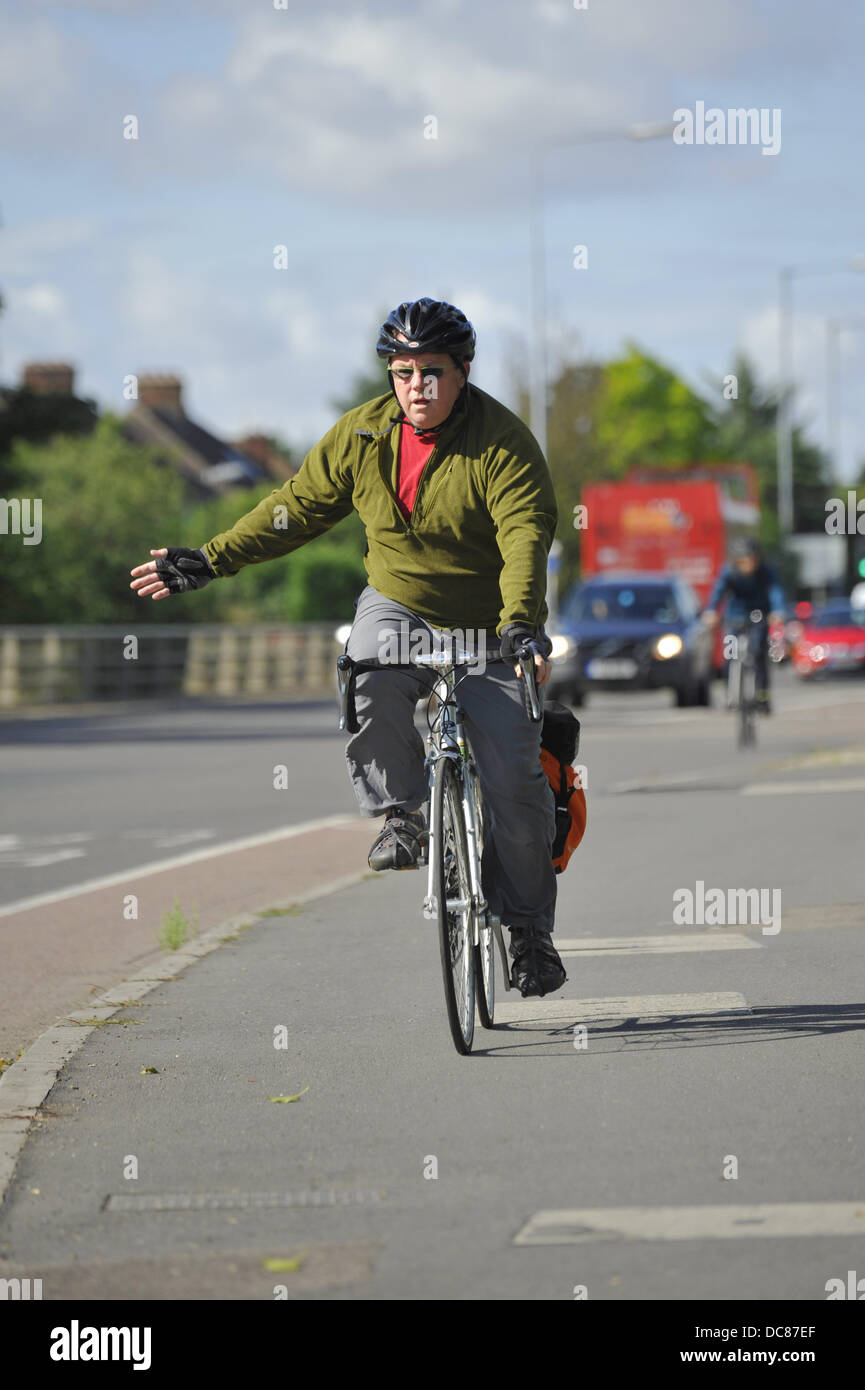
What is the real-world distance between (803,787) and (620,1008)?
8.91 meters

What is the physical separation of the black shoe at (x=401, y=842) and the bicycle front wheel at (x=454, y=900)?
0.07m

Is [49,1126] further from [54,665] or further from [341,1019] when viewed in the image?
[54,665]

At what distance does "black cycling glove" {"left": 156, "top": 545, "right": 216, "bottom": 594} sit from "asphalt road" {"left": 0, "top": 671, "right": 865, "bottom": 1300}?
1.34 meters

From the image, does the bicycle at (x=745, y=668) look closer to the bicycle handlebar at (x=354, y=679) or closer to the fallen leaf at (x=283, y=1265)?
the bicycle handlebar at (x=354, y=679)

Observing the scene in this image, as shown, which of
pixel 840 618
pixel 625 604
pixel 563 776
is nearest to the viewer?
pixel 563 776

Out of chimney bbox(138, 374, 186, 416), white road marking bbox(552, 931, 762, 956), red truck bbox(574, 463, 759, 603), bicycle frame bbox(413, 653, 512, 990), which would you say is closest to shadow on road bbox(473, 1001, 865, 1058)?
bicycle frame bbox(413, 653, 512, 990)

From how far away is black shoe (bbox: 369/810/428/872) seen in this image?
6.21 meters

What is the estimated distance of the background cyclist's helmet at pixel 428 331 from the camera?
6164mm

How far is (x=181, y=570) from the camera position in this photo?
21.2 ft

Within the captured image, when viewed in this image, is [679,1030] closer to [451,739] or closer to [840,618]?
[451,739]

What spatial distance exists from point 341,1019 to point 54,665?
2826 cm

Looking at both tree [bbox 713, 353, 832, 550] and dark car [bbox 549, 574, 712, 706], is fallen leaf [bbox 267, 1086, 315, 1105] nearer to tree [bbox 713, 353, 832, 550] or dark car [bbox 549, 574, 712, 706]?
dark car [bbox 549, 574, 712, 706]

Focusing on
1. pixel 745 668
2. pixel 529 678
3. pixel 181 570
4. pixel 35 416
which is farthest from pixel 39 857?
pixel 35 416

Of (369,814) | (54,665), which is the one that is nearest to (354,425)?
(369,814)
